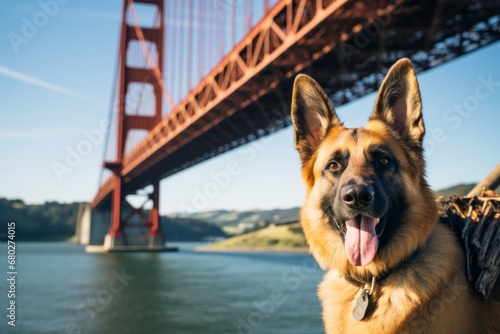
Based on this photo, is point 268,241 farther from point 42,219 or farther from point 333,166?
point 333,166

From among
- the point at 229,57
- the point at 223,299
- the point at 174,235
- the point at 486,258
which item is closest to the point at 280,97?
the point at 229,57

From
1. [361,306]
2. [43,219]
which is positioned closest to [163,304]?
[361,306]

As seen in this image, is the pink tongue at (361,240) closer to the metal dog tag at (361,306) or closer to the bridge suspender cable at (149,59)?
the metal dog tag at (361,306)

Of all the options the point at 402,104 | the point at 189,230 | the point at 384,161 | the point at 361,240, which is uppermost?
the point at 189,230

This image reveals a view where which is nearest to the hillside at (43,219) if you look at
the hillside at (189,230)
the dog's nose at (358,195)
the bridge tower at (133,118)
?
the hillside at (189,230)

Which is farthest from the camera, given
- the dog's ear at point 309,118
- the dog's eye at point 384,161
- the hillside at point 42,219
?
the hillside at point 42,219

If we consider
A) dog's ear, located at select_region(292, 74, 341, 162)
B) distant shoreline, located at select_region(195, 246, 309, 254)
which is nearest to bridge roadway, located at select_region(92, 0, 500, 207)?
dog's ear, located at select_region(292, 74, 341, 162)

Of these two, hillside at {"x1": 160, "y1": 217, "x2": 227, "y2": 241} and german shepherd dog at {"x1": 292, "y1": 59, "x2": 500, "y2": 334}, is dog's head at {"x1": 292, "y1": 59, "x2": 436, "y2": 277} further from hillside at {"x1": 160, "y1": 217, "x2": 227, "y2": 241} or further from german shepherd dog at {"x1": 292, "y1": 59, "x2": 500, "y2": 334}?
hillside at {"x1": 160, "y1": 217, "x2": 227, "y2": 241}

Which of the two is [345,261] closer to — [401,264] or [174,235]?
[401,264]
